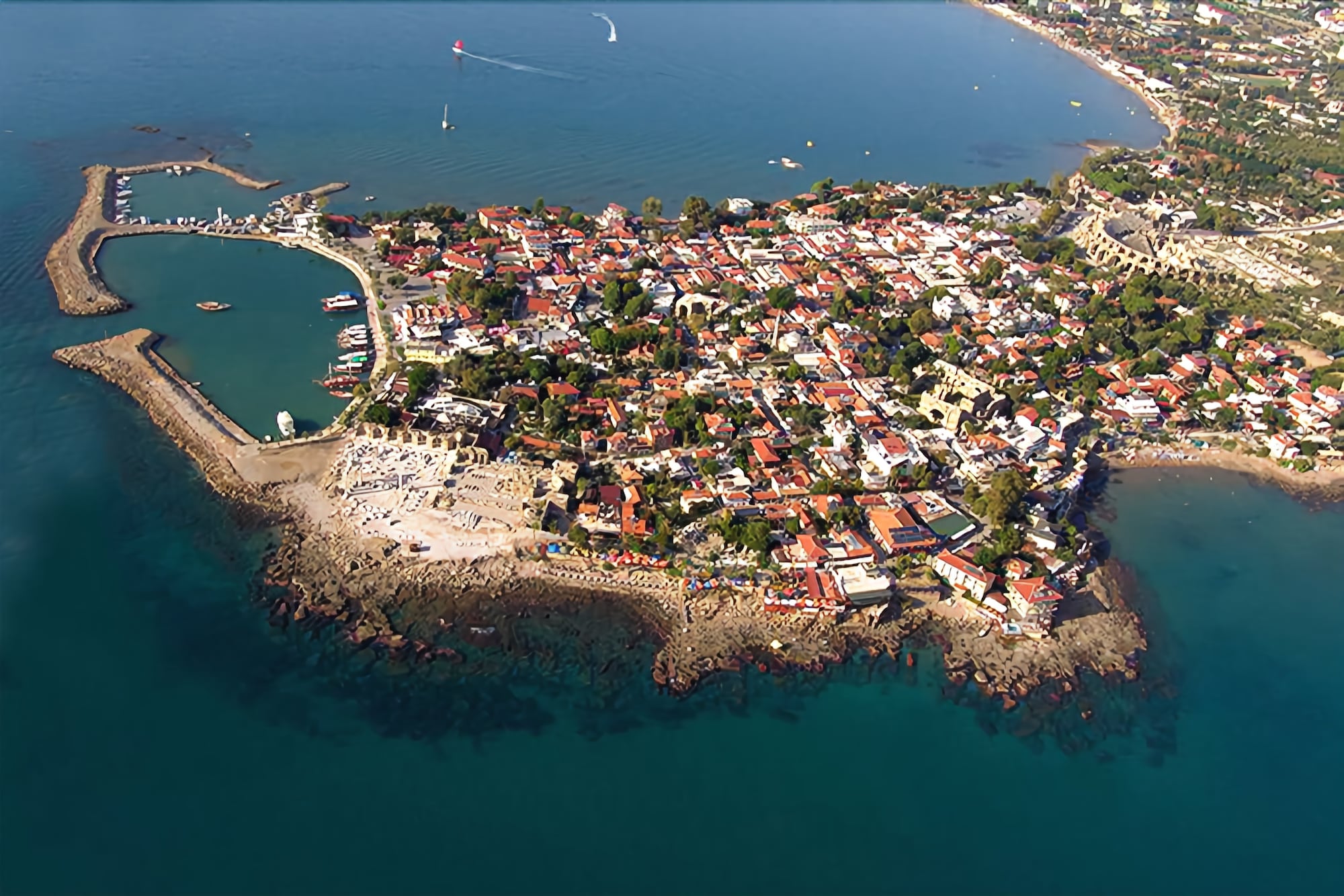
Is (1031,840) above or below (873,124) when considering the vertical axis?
below

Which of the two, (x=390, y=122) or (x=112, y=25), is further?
(x=112, y=25)

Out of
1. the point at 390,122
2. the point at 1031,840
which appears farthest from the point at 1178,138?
the point at 1031,840

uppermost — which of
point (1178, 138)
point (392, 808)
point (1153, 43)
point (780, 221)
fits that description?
point (1153, 43)

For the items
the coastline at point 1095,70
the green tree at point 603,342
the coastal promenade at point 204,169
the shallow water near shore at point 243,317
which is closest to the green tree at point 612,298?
the green tree at point 603,342

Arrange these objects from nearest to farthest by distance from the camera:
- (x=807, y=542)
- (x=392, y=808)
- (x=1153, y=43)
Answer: (x=392, y=808) → (x=807, y=542) → (x=1153, y=43)

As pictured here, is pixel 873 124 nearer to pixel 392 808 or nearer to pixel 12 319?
pixel 12 319

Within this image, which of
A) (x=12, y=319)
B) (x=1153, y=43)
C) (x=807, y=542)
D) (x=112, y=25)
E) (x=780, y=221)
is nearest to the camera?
(x=807, y=542)

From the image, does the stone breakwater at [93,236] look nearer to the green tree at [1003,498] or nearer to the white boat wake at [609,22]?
the green tree at [1003,498]
